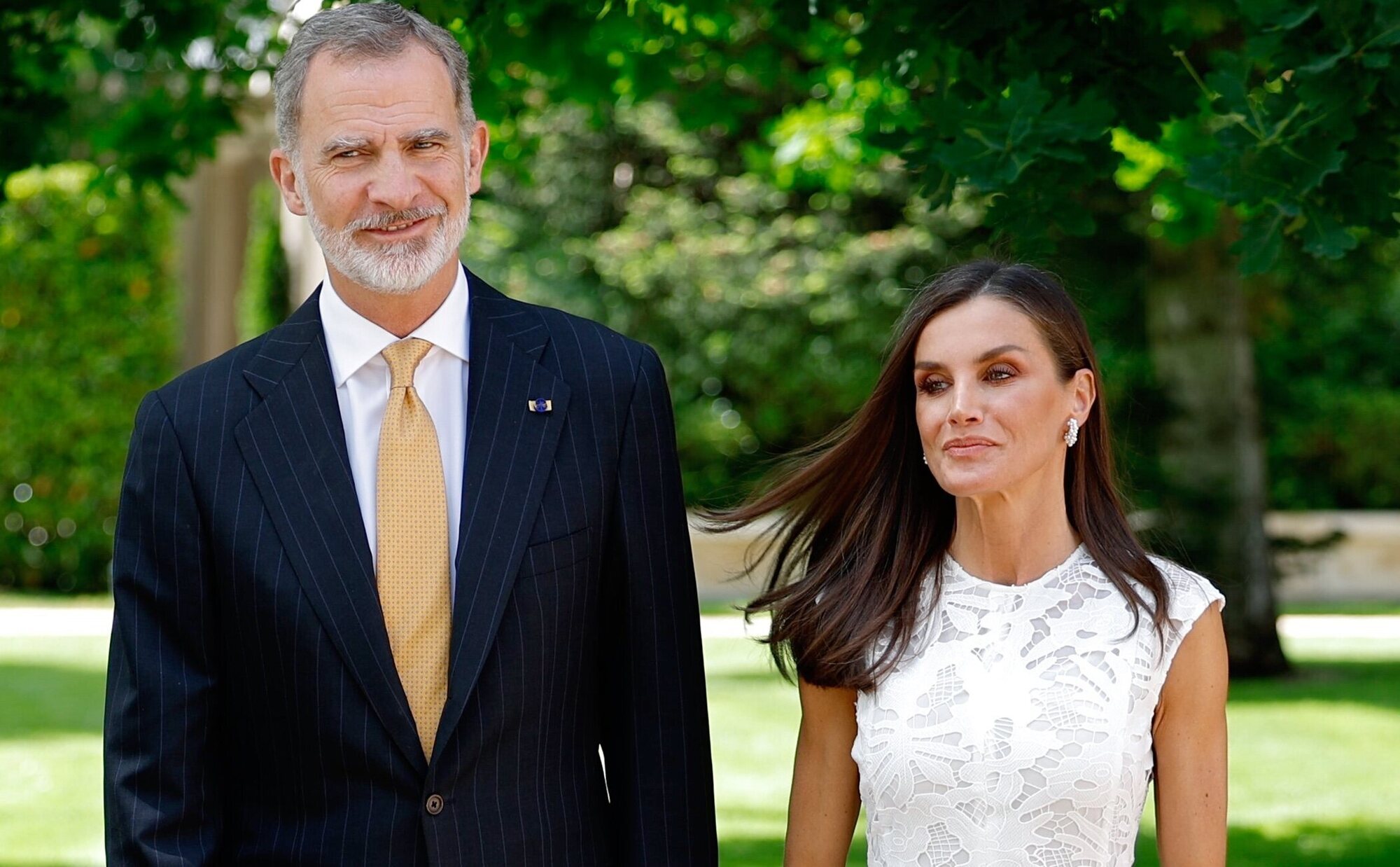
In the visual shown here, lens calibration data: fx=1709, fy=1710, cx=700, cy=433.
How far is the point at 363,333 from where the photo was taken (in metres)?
2.75

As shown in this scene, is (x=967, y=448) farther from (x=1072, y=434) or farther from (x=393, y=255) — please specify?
(x=393, y=255)

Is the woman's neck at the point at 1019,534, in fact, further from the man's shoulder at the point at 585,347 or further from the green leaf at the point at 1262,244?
the green leaf at the point at 1262,244

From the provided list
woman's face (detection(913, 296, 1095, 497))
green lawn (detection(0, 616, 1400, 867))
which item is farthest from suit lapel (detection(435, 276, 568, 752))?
green lawn (detection(0, 616, 1400, 867))

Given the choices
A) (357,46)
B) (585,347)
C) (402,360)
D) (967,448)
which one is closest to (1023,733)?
(967,448)

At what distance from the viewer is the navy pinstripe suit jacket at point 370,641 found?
102 inches

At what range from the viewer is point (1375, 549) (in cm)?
1509

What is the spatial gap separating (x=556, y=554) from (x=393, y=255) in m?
0.53

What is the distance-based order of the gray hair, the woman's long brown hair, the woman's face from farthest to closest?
1. the woman's long brown hair
2. the woman's face
3. the gray hair

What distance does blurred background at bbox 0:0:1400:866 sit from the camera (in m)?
3.72

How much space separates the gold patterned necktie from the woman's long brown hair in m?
0.77

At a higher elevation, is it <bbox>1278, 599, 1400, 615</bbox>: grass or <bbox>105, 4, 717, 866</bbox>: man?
<bbox>105, 4, 717, 866</bbox>: man

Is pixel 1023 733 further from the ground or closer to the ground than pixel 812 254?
closer to the ground

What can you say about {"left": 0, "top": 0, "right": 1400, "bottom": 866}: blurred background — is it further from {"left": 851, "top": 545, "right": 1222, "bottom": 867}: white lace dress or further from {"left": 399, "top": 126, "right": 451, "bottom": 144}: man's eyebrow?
{"left": 399, "top": 126, "right": 451, "bottom": 144}: man's eyebrow

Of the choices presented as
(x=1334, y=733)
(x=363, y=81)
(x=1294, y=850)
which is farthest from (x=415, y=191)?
(x=1334, y=733)
